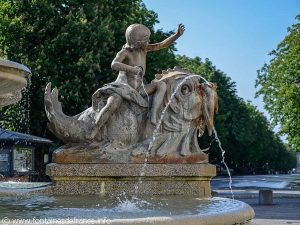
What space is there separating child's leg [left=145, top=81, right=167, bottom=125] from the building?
13075 millimetres

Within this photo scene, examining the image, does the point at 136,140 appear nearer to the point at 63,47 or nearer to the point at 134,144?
the point at 134,144

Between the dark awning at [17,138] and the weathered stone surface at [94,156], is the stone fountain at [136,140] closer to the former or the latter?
the weathered stone surface at [94,156]

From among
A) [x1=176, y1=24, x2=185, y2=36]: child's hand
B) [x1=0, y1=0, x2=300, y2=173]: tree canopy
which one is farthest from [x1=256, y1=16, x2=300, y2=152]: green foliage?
[x1=176, y1=24, x2=185, y2=36]: child's hand

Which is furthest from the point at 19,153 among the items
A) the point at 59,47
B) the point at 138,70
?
the point at 138,70

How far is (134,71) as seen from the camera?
380 inches

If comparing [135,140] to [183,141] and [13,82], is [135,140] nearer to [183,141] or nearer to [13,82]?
[183,141]

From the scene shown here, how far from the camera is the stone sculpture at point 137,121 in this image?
8984 millimetres

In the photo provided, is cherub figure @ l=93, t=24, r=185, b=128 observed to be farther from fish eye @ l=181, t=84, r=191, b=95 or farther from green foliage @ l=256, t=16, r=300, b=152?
green foliage @ l=256, t=16, r=300, b=152

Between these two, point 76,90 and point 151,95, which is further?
point 76,90

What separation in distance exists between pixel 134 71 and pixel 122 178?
1.81 m

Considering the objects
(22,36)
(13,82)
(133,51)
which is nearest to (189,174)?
(133,51)

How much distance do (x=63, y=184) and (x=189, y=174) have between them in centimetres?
186

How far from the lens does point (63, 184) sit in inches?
351

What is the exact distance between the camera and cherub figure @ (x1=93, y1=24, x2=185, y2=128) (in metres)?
9.09
